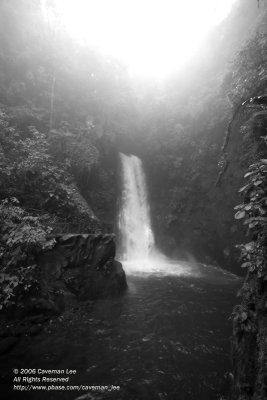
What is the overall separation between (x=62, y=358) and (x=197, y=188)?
46.9 feet

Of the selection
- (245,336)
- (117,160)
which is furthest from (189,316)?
(117,160)

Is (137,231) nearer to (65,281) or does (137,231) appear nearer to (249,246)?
(65,281)

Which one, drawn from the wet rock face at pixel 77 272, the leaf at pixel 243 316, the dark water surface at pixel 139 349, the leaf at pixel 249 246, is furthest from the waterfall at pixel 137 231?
the leaf at pixel 249 246

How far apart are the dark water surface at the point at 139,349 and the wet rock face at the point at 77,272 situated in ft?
1.66

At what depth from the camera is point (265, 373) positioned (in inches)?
141

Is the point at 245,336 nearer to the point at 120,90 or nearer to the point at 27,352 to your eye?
the point at 27,352

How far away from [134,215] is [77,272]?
990 cm

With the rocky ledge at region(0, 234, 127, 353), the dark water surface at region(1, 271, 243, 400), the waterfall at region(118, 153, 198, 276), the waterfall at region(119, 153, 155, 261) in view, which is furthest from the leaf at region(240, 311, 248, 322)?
the waterfall at region(119, 153, 155, 261)

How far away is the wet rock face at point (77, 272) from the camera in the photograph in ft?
30.1

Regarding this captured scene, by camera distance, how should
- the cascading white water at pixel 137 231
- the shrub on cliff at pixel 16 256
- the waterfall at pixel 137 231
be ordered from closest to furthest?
the shrub on cliff at pixel 16 256 → the cascading white water at pixel 137 231 → the waterfall at pixel 137 231

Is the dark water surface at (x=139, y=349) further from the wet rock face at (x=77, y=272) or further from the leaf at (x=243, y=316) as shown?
the leaf at (x=243, y=316)

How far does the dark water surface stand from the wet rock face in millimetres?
505

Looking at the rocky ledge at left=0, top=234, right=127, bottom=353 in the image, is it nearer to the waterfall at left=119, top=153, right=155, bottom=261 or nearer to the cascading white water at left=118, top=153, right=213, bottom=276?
the cascading white water at left=118, top=153, right=213, bottom=276

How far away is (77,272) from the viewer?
32.7 feet
